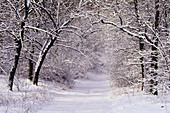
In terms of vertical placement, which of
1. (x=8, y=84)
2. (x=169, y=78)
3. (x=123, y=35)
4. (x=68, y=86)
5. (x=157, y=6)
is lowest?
(x=68, y=86)

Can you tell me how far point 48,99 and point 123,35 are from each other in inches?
284

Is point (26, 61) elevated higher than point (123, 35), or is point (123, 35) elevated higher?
point (123, 35)

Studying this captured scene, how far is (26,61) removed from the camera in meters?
18.7

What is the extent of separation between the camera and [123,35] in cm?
1545

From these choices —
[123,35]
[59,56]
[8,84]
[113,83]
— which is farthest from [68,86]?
[8,84]

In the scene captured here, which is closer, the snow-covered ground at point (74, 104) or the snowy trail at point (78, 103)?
the snow-covered ground at point (74, 104)

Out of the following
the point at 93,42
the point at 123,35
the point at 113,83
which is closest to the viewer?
the point at 123,35

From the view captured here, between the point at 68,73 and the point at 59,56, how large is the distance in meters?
1.79

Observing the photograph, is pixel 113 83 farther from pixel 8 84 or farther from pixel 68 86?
pixel 8 84

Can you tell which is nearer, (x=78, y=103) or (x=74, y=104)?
(x=74, y=104)

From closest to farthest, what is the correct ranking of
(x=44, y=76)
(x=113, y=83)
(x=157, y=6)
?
(x=157, y=6) → (x=44, y=76) → (x=113, y=83)

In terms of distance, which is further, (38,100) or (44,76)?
(44,76)

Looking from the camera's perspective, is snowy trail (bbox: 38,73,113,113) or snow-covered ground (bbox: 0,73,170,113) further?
snowy trail (bbox: 38,73,113,113)

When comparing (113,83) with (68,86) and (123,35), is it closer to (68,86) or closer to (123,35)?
(68,86)
